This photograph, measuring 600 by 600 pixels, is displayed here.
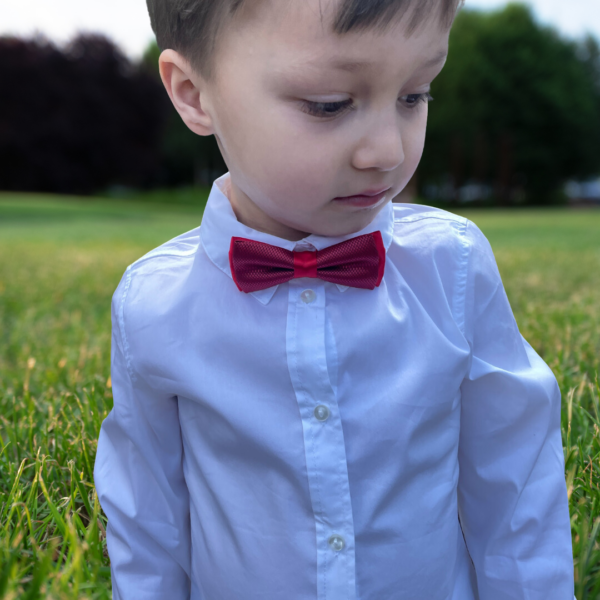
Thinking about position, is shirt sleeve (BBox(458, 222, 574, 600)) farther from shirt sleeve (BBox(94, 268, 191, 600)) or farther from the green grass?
shirt sleeve (BBox(94, 268, 191, 600))

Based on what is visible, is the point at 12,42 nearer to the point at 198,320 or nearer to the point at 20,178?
the point at 20,178

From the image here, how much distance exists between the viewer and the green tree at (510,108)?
88.3 feet

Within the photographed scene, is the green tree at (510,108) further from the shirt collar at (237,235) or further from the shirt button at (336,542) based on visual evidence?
the shirt button at (336,542)

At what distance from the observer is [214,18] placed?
1054mm

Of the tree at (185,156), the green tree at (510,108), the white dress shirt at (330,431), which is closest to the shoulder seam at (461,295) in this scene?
the white dress shirt at (330,431)

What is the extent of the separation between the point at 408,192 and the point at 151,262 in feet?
91.4

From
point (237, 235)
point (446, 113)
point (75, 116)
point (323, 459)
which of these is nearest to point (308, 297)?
point (237, 235)

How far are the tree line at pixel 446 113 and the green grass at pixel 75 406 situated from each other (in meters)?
24.9

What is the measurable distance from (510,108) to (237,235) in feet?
97.0

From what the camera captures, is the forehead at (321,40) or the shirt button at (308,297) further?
the shirt button at (308,297)

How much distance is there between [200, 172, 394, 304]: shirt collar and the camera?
118 centimetres

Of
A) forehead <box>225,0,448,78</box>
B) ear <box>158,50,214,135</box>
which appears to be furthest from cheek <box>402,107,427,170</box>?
ear <box>158,50,214,135</box>

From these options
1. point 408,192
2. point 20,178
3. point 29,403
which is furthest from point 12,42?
point 29,403

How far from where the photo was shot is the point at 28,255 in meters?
5.60
